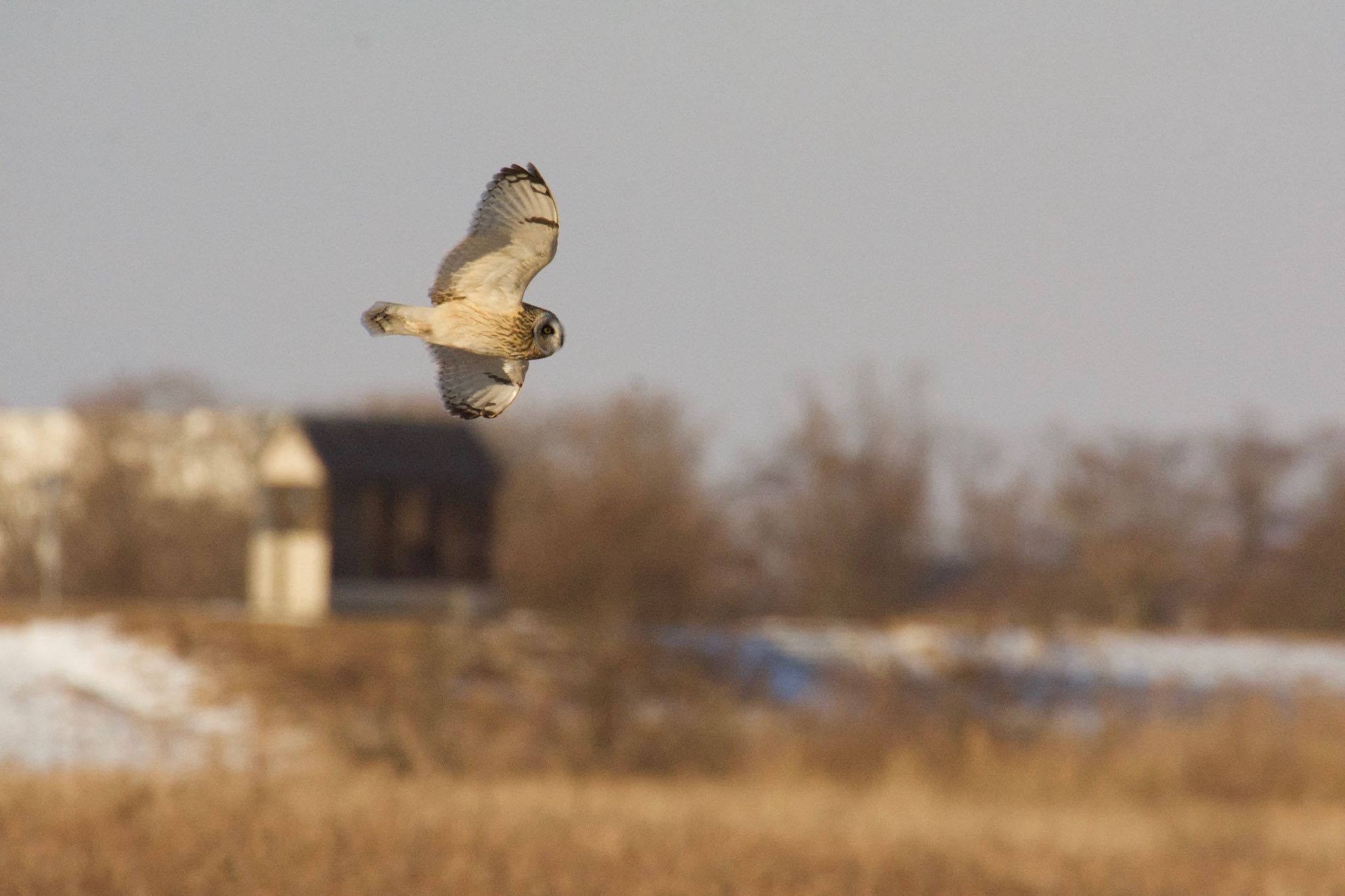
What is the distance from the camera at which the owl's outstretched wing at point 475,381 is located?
4.21 feet

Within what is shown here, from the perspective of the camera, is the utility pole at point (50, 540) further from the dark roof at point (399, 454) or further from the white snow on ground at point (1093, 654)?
the white snow on ground at point (1093, 654)

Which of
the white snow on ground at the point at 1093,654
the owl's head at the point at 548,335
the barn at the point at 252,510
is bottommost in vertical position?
the white snow on ground at the point at 1093,654

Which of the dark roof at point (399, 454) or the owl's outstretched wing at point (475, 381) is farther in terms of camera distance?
the dark roof at point (399, 454)

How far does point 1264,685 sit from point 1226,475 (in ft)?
68.8

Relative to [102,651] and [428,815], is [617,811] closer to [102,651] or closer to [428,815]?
[428,815]

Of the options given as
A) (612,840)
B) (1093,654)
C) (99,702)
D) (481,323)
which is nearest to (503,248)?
(481,323)

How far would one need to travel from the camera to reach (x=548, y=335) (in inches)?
51.4

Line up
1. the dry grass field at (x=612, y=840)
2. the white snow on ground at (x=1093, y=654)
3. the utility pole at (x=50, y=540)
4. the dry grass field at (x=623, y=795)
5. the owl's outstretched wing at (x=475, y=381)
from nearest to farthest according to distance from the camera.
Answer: the owl's outstretched wing at (x=475, y=381)
the dry grass field at (x=612, y=840)
the dry grass field at (x=623, y=795)
the white snow on ground at (x=1093, y=654)
the utility pole at (x=50, y=540)

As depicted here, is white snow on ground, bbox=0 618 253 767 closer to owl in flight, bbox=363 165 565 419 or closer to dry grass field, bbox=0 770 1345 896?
dry grass field, bbox=0 770 1345 896

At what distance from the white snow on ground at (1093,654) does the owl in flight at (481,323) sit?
79.8 ft

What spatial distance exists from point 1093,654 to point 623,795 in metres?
10.2

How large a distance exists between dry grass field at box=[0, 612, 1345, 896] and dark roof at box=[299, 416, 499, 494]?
140 inches

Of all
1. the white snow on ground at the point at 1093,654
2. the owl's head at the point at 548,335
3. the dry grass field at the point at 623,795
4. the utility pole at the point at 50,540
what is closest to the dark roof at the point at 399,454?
the dry grass field at the point at 623,795

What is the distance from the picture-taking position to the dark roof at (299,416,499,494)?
106 feet
